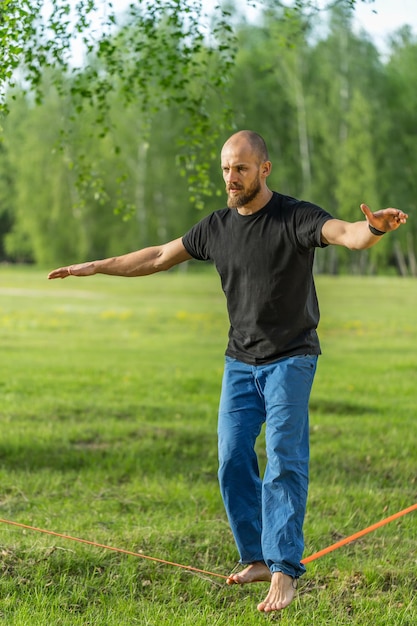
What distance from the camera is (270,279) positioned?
4730 millimetres

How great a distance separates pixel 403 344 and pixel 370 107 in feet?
57.8

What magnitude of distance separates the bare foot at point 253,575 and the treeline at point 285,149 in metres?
24.9

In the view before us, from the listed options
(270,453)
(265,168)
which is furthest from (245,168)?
(270,453)

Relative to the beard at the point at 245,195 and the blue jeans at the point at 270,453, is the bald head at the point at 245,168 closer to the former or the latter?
the beard at the point at 245,195

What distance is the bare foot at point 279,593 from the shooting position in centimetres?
460

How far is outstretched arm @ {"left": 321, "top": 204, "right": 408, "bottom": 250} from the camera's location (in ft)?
13.8

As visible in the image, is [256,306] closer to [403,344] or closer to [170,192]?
[403,344]

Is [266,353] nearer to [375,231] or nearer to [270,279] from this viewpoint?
[270,279]

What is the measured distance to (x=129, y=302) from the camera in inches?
1204

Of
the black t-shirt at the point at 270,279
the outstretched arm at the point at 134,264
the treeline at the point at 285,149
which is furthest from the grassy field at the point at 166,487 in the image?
the treeline at the point at 285,149

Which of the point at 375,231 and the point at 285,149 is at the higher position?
the point at 285,149

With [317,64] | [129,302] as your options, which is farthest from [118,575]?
[317,64]

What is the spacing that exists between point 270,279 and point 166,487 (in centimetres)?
345

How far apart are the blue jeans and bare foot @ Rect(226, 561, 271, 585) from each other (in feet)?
0.30
